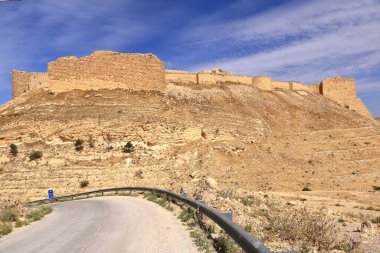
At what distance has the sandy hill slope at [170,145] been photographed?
2864 cm

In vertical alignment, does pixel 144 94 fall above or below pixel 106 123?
above

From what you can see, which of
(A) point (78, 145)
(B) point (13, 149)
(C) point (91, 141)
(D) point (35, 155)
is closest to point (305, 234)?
(D) point (35, 155)

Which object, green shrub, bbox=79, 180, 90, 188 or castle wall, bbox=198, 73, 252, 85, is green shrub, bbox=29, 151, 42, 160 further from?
castle wall, bbox=198, 73, 252, 85

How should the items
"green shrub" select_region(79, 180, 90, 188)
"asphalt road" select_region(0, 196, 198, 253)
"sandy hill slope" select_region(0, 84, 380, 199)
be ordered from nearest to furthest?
"asphalt road" select_region(0, 196, 198, 253), "green shrub" select_region(79, 180, 90, 188), "sandy hill slope" select_region(0, 84, 380, 199)

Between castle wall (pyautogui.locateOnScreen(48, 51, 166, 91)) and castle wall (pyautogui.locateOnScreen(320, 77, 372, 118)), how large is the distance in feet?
91.4

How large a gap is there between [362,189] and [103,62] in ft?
79.9

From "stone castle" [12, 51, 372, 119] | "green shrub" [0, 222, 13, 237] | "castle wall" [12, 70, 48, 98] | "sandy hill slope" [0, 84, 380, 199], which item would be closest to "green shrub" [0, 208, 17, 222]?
"green shrub" [0, 222, 13, 237]

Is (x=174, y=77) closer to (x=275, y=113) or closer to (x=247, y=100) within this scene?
(x=247, y=100)

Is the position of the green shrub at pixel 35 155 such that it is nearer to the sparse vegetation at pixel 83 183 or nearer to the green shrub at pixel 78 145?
the green shrub at pixel 78 145

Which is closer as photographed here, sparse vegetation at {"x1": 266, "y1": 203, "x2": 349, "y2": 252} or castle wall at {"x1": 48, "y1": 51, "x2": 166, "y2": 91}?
sparse vegetation at {"x1": 266, "y1": 203, "x2": 349, "y2": 252}

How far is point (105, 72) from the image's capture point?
117 ft

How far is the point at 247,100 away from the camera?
44625 millimetres

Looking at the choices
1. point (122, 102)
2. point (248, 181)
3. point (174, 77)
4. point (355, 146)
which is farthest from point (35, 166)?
point (355, 146)

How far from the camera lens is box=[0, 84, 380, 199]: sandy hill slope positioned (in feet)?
94.0
